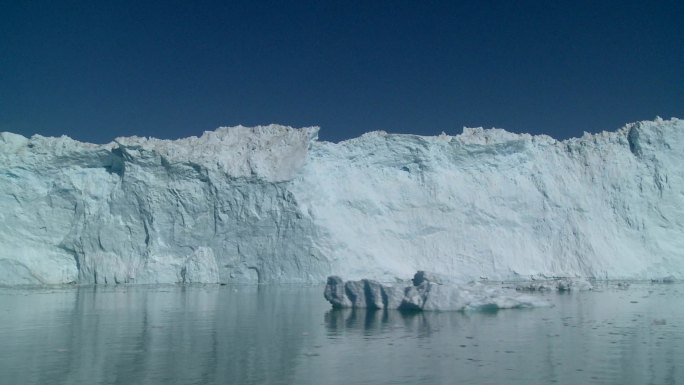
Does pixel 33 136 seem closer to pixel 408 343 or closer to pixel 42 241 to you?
pixel 42 241

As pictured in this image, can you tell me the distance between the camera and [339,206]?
2848 centimetres

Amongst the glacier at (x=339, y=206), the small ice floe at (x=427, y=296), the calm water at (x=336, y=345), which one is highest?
the glacier at (x=339, y=206)

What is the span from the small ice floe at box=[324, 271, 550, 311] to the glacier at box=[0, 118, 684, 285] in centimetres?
1034

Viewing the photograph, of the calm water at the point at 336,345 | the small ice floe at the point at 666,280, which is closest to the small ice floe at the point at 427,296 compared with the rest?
the calm water at the point at 336,345

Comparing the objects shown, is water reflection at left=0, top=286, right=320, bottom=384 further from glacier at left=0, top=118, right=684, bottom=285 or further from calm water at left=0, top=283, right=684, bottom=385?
glacier at left=0, top=118, right=684, bottom=285

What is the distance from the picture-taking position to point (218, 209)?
2644 cm

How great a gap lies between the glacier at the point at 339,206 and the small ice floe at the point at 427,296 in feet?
33.9

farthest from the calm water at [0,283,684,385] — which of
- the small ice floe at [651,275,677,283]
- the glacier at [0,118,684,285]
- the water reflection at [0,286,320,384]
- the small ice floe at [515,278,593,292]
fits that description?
the small ice floe at [651,275,677,283]

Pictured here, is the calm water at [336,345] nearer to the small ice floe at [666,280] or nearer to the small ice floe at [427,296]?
the small ice floe at [427,296]

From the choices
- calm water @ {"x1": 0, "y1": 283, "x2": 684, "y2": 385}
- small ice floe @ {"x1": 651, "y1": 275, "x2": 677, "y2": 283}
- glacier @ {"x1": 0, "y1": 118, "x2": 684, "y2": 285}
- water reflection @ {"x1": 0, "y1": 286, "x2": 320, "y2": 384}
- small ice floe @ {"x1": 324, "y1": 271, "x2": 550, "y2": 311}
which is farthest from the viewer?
small ice floe @ {"x1": 651, "y1": 275, "x2": 677, "y2": 283}

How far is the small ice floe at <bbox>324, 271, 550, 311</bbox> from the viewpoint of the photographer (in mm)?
14102

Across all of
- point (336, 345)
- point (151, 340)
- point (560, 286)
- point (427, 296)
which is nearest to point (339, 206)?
point (560, 286)

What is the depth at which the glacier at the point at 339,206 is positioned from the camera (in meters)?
25.7

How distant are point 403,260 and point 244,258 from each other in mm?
7020
